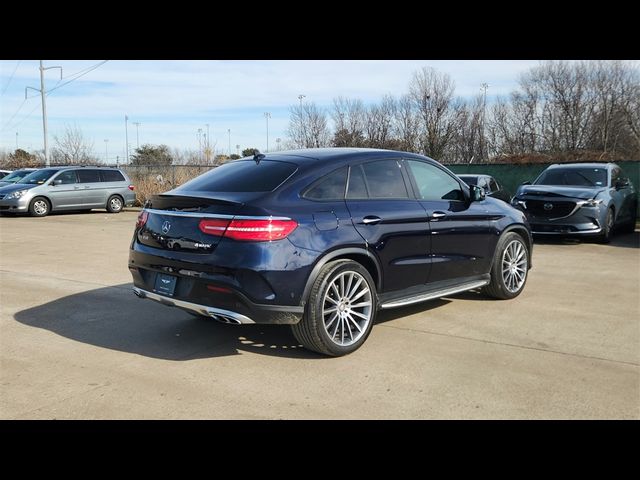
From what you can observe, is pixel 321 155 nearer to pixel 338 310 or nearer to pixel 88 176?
pixel 338 310

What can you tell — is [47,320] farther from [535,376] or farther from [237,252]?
[535,376]

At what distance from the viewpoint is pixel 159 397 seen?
3961 millimetres

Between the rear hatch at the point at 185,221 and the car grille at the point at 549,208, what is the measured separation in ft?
31.1

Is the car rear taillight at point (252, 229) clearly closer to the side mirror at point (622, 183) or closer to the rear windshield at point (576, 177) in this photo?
the rear windshield at point (576, 177)

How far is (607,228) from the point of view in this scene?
12266mm

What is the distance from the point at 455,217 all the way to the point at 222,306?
282cm

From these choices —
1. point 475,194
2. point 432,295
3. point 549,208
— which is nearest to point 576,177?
point 549,208

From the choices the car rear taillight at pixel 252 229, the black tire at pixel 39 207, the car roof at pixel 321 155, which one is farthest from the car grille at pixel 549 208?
the black tire at pixel 39 207

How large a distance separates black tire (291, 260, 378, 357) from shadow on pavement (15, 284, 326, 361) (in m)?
0.25

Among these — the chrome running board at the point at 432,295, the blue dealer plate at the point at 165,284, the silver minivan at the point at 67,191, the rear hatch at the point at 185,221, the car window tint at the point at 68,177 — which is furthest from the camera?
the car window tint at the point at 68,177

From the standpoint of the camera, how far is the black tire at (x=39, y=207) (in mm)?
19047

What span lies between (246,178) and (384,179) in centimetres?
137

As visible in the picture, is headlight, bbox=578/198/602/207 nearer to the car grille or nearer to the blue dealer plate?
the car grille
